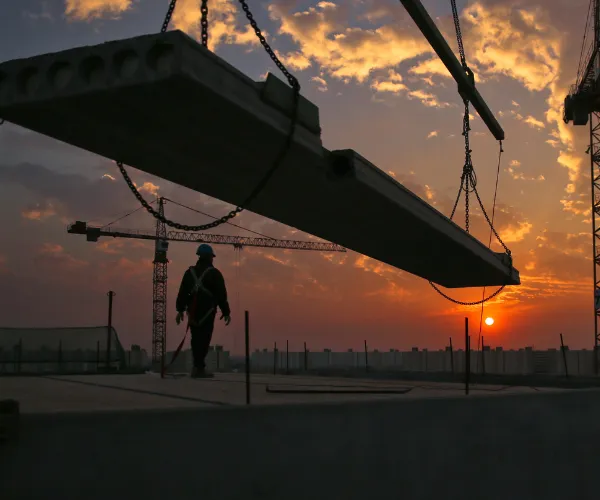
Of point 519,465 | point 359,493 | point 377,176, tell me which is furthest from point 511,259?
point 359,493

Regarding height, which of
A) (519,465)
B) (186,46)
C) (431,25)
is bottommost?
(519,465)

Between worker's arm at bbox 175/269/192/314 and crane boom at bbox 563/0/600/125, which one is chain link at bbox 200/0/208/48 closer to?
worker's arm at bbox 175/269/192/314

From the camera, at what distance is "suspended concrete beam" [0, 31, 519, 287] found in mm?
5176

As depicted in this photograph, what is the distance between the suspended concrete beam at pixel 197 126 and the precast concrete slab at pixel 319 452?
2.63 m

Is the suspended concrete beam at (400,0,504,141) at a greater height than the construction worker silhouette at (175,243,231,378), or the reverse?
the suspended concrete beam at (400,0,504,141)

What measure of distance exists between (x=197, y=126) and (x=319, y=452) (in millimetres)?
3058

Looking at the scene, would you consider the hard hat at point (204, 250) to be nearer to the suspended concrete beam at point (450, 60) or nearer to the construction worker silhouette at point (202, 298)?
the construction worker silhouette at point (202, 298)

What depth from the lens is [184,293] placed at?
10609mm

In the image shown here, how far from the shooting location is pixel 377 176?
790cm

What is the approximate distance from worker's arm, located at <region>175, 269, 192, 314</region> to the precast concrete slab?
5.85m

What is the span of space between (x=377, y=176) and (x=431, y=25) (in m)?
10.6

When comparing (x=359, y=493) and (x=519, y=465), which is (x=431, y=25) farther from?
(x=359, y=493)

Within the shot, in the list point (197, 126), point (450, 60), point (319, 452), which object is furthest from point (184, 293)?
point (450, 60)

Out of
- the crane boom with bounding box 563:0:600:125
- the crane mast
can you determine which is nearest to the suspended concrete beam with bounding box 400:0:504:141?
the crane boom with bounding box 563:0:600:125
